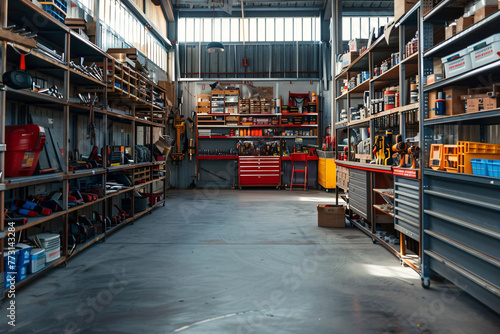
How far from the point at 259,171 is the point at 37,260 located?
757 cm

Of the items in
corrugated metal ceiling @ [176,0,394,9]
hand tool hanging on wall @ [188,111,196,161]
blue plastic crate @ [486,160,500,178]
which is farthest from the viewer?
corrugated metal ceiling @ [176,0,394,9]

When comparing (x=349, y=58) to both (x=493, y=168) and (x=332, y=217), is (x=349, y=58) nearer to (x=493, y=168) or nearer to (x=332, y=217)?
(x=332, y=217)

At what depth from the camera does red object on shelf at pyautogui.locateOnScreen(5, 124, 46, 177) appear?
2.71 metres

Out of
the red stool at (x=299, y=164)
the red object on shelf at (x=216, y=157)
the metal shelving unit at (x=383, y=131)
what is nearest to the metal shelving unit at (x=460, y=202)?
the metal shelving unit at (x=383, y=131)

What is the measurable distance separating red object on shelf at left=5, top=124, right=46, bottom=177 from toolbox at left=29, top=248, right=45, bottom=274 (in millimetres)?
652

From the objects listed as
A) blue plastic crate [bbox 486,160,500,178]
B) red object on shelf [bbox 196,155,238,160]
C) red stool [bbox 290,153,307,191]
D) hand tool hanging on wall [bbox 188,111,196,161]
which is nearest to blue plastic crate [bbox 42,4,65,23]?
blue plastic crate [bbox 486,160,500,178]

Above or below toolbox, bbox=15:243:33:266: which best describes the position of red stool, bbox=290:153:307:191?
above

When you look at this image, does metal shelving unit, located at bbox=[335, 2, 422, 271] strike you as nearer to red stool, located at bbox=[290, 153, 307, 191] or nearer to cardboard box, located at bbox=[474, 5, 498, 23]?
cardboard box, located at bbox=[474, 5, 498, 23]

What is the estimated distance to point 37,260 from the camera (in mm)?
2863

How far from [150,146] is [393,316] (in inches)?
217

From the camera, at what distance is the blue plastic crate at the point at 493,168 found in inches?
78.6

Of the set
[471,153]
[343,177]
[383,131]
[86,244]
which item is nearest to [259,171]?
[343,177]

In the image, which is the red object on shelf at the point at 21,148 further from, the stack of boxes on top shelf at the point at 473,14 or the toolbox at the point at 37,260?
the stack of boxes on top shelf at the point at 473,14

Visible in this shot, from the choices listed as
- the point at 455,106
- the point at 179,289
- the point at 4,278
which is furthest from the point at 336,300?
the point at 4,278
